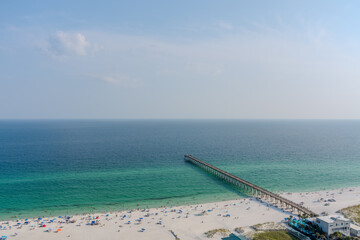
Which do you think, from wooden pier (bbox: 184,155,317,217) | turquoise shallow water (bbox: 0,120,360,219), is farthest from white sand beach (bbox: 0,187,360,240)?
turquoise shallow water (bbox: 0,120,360,219)

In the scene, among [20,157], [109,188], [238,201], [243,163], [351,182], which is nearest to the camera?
[238,201]

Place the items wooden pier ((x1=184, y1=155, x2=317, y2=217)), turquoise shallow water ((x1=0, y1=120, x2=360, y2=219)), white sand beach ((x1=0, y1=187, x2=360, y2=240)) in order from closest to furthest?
white sand beach ((x1=0, y1=187, x2=360, y2=240)) → wooden pier ((x1=184, y1=155, x2=317, y2=217)) → turquoise shallow water ((x1=0, y1=120, x2=360, y2=219))

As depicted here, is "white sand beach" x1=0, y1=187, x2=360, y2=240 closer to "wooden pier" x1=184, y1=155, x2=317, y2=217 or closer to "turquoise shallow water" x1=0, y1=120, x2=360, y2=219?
"wooden pier" x1=184, y1=155, x2=317, y2=217

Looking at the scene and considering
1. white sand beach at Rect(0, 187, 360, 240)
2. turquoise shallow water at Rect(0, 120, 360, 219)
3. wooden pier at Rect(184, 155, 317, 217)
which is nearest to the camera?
white sand beach at Rect(0, 187, 360, 240)

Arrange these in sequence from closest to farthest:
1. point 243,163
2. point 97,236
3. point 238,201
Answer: point 97,236, point 238,201, point 243,163

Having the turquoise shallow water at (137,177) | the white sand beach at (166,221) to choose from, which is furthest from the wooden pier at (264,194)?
the turquoise shallow water at (137,177)

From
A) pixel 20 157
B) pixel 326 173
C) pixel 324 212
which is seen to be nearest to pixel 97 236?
pixel 324 212

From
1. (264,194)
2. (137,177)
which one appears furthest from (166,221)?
(137,177)

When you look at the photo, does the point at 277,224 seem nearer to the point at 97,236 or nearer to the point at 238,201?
the point at 238,201
